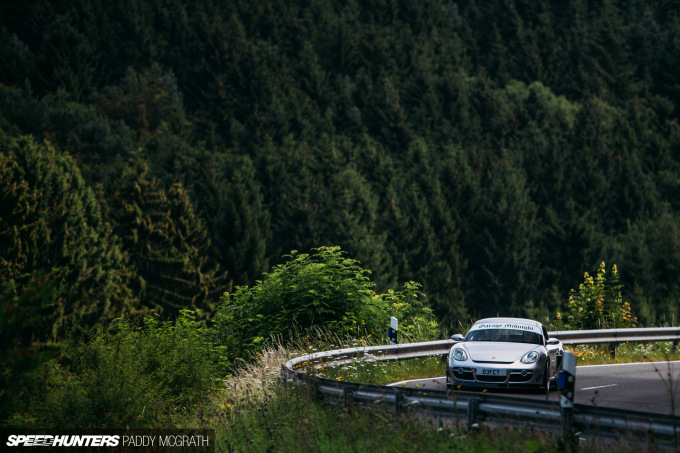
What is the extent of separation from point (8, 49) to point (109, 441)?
73.2 metres

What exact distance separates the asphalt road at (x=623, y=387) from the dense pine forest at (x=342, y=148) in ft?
96.2

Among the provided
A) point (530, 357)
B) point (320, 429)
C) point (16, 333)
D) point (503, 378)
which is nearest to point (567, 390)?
point (320, 429)

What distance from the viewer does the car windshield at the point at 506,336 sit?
50.5 ft

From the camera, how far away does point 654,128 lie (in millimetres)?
84000

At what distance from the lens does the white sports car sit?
1418 cm

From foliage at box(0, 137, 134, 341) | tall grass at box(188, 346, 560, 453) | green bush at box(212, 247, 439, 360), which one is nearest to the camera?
tall grass at box(188, 346, 560, 453)

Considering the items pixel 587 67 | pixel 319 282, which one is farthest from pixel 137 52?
pixel 319 282

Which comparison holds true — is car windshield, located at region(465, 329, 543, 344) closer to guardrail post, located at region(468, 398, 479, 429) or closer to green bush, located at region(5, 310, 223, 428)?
guardrail post, located at region(468, 398, 479, 429)

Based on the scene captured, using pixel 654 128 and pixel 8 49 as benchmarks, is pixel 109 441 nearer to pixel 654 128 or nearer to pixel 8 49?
pixel 8 49

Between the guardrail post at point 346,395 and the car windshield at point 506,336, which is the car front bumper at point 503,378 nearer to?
the car windshield at point 506,336

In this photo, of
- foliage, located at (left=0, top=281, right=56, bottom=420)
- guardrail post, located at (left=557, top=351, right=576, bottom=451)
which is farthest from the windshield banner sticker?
foliage, located at (left=0, top=281, right=56, bottom=420)

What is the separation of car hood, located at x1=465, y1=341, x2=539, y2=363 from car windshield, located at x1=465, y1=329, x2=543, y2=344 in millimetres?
307

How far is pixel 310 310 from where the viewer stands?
20.6 meters

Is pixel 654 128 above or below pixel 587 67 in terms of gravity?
below
